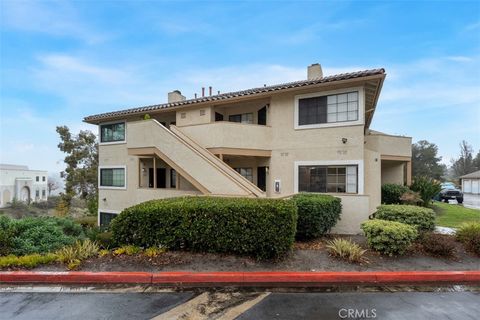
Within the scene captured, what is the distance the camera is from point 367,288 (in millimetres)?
4797

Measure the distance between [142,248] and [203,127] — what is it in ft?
25.4

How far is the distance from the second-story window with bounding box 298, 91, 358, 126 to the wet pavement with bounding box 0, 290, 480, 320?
7.65 meters

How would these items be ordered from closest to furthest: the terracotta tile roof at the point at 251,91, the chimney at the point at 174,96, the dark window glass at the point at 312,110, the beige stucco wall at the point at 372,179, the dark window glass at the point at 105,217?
the terracotta tile roof at the point at 251,91
the beige stucco wall at the point at 372,179
the dark window glass at the point at 312,110
the dark window glass at the point at 105,217
the chimney at the point at 174,96

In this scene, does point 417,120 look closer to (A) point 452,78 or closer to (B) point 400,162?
(B) point 400,162

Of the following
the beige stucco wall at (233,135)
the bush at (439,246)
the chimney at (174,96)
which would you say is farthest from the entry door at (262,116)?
the bush at (439,246)

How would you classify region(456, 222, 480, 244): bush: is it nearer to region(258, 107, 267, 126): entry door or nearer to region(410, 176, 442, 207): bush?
region(258, 107, 267, 126): entry door

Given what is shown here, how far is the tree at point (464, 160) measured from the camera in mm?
57031

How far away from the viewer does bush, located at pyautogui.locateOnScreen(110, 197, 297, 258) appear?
551cm

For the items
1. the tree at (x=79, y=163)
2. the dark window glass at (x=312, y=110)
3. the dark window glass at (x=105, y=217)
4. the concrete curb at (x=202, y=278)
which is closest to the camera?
the concrete curb at (x=202, y=278)

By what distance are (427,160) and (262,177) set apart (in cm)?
4650

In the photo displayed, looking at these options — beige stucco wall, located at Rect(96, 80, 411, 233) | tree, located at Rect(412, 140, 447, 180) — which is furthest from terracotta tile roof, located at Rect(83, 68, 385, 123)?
tree, located at Rect(412, 140, 447, 180)

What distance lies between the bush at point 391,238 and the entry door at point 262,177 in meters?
7.11

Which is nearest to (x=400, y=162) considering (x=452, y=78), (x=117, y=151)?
(x=452, y=78)

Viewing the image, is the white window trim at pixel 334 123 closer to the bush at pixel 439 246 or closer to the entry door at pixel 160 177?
the bush at pixel 439 246
